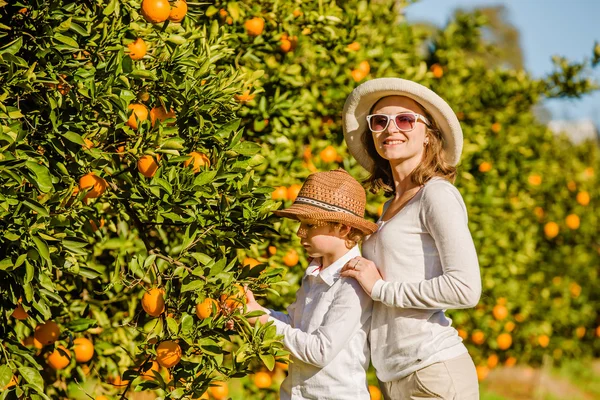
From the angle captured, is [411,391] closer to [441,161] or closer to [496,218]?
[441,161]

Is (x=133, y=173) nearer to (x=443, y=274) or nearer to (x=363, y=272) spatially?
(x=363, y=272)

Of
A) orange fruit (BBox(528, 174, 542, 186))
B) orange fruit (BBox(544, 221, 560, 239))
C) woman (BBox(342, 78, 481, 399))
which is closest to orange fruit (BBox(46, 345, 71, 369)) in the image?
woman (BBox(342, 78, 481, 399))

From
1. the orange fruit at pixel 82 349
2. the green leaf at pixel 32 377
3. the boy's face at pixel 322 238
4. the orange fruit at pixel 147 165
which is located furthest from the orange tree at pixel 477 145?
the green leaf at pixel 32 377

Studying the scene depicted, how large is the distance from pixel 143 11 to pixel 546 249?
4872 mm

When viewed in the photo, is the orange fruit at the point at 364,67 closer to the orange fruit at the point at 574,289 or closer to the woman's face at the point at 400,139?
the woman's face at the point at 400,139

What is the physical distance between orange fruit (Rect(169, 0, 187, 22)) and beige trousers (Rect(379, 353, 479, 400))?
4.44 ft

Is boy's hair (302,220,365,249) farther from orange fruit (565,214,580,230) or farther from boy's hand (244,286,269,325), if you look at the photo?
orange fruit (565,214,580,230)

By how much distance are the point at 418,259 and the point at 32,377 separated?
4.08ft

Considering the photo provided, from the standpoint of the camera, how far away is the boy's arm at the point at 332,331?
2.19m

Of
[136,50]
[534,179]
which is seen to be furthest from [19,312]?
[534,179]

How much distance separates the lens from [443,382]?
2.21 m

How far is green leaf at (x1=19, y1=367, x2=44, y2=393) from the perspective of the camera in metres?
2.29

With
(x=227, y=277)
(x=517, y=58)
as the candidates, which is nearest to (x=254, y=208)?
(x=227, y=277)

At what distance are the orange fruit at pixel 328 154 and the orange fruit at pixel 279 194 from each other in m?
0.41
